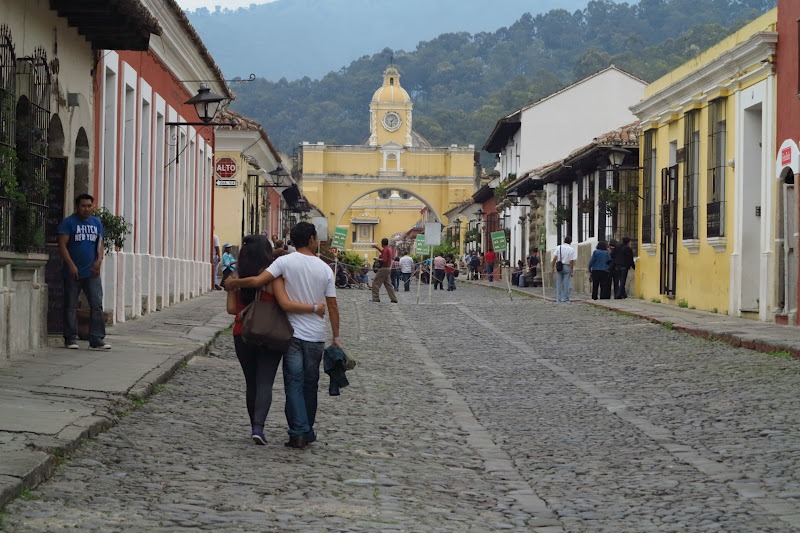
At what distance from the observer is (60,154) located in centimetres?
1409

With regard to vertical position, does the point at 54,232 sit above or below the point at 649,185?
below

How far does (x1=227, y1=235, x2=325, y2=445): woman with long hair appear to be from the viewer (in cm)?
834

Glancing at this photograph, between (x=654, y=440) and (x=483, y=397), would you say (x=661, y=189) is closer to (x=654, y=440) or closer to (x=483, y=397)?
→ (x=483, y=397)

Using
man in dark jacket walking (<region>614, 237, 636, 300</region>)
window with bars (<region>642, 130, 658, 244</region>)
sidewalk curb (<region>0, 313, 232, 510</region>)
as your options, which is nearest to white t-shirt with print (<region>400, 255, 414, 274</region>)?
man in dark jacket walking (<region>614, 237, 636, 300</region>)

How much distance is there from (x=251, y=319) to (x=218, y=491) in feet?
5.64

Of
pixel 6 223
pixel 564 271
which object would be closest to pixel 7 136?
pixel 6 223

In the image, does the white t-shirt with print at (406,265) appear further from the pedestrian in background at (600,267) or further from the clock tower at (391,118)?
the clock tower at (391,118)

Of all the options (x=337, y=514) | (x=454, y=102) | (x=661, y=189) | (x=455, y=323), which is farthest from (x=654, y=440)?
(x=454, y=102)

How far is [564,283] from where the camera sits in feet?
95.3

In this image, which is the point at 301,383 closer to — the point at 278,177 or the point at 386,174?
the point at 278,177

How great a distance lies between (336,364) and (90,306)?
529 centimetres

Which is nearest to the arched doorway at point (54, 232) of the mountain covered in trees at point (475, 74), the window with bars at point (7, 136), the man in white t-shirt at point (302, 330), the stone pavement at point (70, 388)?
the stone pavement at point (70, 388)

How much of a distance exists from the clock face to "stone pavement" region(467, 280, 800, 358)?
77684mm

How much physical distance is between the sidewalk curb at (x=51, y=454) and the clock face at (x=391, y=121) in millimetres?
92906
